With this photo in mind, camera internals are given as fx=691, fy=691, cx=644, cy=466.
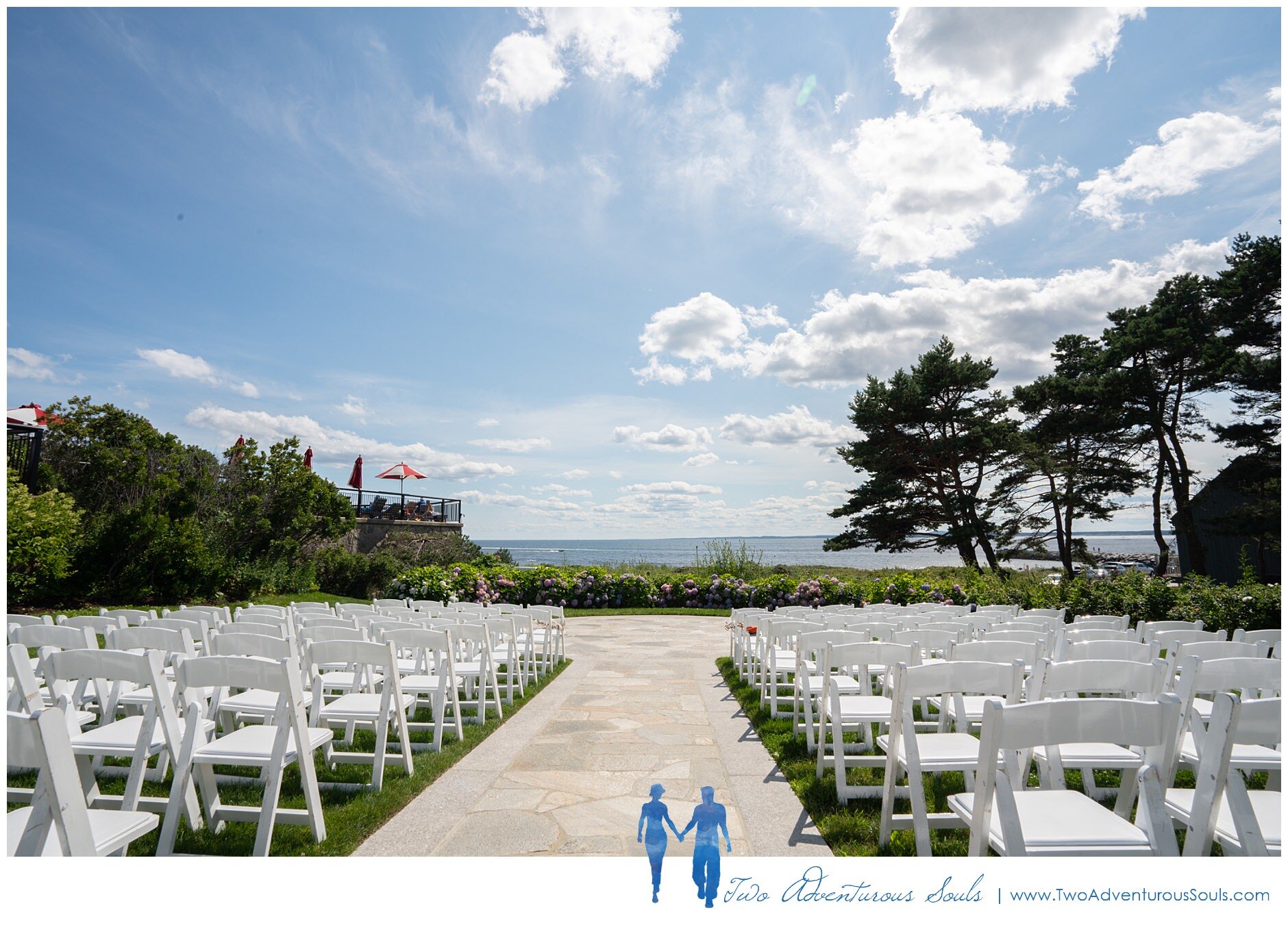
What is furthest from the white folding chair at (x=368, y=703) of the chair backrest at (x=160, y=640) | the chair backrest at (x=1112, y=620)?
the chair backrest at (x=1112, y=620)

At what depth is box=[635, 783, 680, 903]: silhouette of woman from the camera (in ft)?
9.37

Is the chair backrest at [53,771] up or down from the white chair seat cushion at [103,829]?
up

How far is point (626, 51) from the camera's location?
5926 mm

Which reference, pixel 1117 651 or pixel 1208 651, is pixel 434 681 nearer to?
pixel 1117 651

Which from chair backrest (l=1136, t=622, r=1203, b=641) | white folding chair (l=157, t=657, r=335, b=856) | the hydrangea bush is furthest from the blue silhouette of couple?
the hydrangea bush

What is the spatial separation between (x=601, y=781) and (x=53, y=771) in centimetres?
290

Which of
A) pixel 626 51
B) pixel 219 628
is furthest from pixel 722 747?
pixel 626 51

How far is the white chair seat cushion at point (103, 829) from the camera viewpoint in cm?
222

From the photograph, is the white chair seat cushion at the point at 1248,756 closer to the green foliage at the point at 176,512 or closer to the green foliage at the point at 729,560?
the green foliage at the point at 729,560

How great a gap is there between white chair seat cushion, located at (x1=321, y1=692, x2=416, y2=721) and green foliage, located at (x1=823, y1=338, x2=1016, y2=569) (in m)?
21.7

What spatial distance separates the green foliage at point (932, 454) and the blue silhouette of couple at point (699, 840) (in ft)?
71.6

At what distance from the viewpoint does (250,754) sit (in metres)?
3.17

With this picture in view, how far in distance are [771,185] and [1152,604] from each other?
836cm

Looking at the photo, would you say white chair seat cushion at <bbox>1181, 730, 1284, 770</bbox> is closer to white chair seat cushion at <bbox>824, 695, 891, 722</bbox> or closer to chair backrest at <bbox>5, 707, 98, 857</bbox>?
white chair seat cushion at <bbox>824, 695, 891, 722</bbox>
